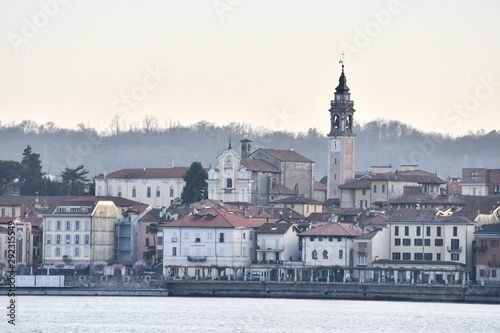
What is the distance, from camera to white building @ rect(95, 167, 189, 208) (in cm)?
14325

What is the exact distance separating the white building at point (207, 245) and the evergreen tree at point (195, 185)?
85.4 feet

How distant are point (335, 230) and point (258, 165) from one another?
34.9 meters

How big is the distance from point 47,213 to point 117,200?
14682mm

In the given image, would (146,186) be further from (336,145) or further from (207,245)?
(207,245)

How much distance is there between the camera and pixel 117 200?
418 feet

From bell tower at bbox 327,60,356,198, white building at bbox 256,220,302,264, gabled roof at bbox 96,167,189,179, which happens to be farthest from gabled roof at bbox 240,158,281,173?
white building at bbox 256,220,302,264

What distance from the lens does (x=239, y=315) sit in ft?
266

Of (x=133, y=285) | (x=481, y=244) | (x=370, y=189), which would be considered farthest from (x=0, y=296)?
(x=370, y=189)

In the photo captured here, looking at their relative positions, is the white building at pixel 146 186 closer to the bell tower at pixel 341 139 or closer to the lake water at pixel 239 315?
the bell tower at pixel 341 139

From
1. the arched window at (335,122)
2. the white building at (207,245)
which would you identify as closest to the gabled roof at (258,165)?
the arched window at (335,122)

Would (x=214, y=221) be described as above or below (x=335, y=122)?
below

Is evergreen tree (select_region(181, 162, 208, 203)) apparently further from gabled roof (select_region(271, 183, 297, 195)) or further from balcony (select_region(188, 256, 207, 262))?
balcony (select_region(188, 256, 207, 262))

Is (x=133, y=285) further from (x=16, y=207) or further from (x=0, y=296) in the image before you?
(x=16, y=207)

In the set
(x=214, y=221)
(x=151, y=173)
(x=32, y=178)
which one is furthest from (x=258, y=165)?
(x=214, y=221)
